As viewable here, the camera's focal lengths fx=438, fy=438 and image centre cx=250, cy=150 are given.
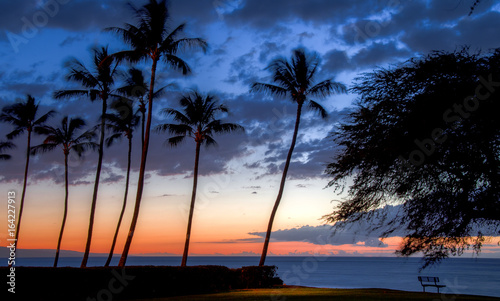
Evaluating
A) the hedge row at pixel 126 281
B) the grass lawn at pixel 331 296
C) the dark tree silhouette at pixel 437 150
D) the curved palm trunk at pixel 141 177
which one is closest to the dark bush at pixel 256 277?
the hedge row at pixel 126 281

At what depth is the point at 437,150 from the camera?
39.2 feet

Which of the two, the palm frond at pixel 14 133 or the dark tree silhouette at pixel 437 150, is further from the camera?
the palm frond at pixel 14 133

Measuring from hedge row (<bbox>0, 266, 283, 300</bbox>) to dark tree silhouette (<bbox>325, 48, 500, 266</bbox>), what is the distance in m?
10.3

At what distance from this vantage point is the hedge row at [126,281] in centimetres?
1535

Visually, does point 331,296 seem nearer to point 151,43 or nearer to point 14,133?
point 151,43

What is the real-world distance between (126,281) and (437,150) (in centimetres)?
1316

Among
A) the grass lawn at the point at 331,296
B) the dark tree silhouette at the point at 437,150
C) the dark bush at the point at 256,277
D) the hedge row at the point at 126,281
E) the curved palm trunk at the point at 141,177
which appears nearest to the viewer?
the dark tree silhouette at the point at 437,150

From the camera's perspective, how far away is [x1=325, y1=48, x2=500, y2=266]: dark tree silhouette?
454 inches

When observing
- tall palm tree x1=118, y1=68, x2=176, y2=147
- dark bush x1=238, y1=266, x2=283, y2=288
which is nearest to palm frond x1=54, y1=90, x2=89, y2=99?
tall palm tree x1=118, y1=68, x2=176, y2=147

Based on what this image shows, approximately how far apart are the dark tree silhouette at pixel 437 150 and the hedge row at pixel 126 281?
10259mm

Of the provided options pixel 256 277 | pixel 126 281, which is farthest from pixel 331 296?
pixel 126 281

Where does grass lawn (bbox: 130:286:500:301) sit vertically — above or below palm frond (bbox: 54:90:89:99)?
below

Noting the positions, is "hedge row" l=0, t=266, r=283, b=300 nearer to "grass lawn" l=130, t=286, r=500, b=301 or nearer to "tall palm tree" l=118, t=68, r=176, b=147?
"grass lawn" l=130, t=286, r=500, b=301

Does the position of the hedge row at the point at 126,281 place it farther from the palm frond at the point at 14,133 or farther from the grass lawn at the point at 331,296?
the palm frond at the point at 14,133
